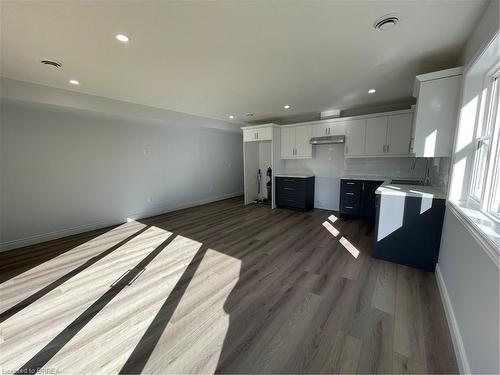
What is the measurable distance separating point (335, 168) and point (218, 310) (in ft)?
14.6

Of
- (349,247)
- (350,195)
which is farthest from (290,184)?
(349,247)

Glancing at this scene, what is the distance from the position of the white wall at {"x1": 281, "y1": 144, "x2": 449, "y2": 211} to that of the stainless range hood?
355 mm

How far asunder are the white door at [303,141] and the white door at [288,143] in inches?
4.6

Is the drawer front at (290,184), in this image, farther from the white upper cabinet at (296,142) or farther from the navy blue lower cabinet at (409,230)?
the navy blue lower cabinet at (409,230)

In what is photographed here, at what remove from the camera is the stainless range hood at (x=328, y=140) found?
15.5 feet

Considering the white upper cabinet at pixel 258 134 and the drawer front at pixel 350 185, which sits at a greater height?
the white upper cabinet at pixel 258 134

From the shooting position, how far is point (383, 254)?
110 inches

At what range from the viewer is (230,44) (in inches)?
80.4

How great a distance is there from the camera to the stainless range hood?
474 cm

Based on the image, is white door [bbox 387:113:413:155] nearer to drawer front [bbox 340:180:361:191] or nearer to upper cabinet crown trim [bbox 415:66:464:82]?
drawer front [bbox 340:180:361:191]

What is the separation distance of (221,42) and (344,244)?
325 cm

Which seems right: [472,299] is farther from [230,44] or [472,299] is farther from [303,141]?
[303,141]

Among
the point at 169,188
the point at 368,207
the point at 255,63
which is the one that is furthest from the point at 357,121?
the point at 169,188

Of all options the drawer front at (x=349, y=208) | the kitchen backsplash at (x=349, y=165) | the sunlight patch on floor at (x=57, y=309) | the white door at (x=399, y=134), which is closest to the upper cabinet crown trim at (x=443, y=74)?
the kitchen backsplash at (x=349, y=165)
